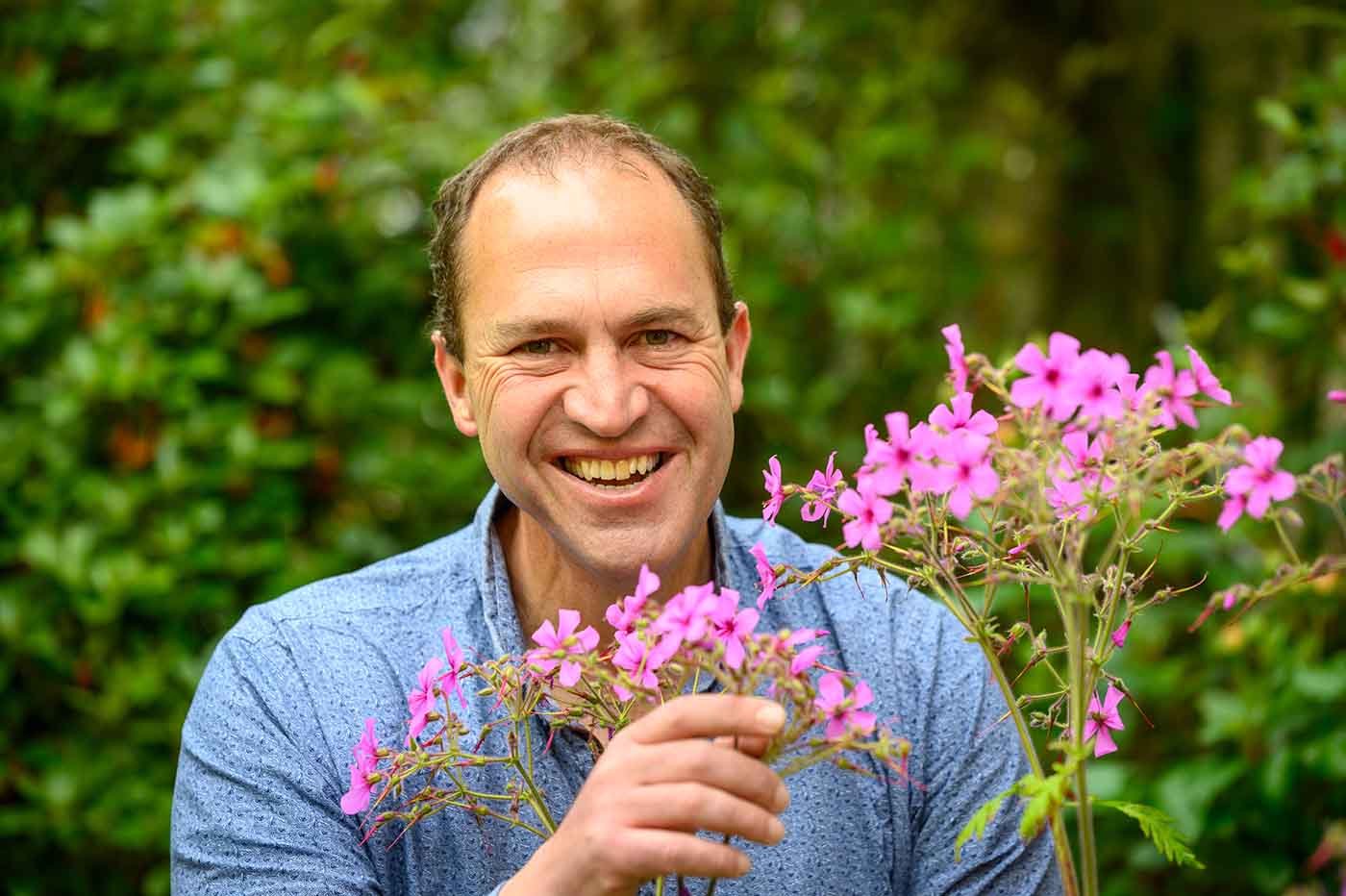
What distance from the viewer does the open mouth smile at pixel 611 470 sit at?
1808 mm

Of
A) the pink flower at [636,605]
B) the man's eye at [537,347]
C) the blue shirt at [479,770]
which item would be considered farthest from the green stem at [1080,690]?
the man's eye at [537,347]

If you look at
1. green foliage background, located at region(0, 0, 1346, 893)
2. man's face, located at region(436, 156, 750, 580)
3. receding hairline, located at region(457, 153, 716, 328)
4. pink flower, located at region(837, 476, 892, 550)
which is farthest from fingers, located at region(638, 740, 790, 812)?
→ green foliage background, located at region(0, 0, 1346, 893)

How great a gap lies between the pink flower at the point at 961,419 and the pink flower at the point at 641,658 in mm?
303

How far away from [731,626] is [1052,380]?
0.34 m

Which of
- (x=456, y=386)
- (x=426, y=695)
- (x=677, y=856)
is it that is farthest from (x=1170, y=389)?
(x=456, y=386)

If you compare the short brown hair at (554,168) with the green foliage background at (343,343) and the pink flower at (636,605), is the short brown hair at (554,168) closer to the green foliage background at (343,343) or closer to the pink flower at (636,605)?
the pink flower at (636,605)

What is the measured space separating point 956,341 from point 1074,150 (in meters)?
4.66

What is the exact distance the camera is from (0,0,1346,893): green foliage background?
3.08 meters

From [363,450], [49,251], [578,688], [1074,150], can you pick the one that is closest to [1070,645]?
[578,688]

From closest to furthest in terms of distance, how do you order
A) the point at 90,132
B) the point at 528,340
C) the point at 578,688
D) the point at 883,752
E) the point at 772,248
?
the point at 883,752 < the point at 578,688 < the point at 528,340 < the point at 90,132 < the point at 772,248

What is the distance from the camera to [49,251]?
135 inches

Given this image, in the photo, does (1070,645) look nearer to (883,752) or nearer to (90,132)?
(883,752)

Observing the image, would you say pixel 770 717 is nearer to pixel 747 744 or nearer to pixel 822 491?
pixel 747 744

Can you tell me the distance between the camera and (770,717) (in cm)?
117
